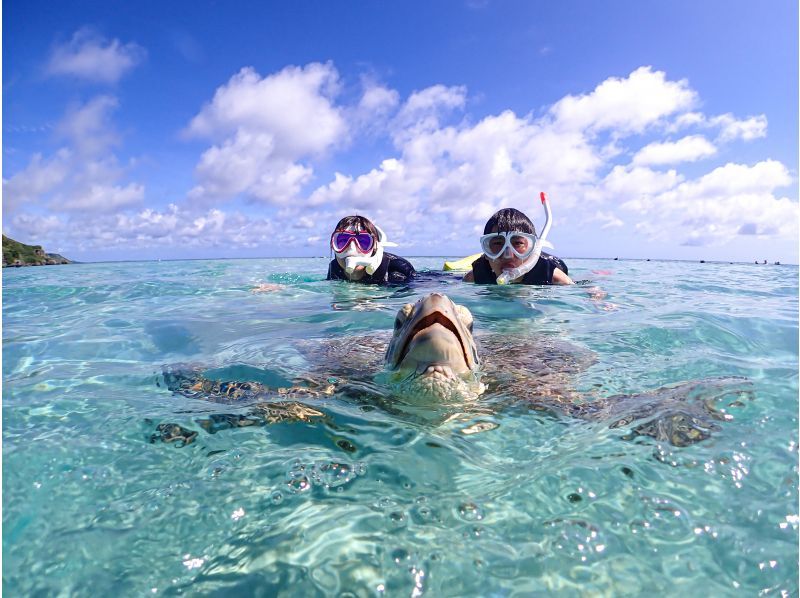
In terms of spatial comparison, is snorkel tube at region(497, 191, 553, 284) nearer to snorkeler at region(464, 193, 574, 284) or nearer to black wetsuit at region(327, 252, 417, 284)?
snorkeler at region(464, 193, 574, 284)

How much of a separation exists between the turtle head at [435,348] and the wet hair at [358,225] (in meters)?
8.35

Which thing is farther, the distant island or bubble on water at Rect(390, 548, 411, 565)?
the distant island

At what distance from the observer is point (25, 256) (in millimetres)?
32344

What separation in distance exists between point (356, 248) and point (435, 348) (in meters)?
8.72

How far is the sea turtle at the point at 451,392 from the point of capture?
2.91 meters

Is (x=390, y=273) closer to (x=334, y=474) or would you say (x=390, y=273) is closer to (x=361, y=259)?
(x=361, y=259)

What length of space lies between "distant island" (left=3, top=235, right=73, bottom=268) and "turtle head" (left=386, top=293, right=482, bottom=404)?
116 ft

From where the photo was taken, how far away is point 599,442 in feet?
8.57

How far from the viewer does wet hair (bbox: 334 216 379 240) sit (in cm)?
1161

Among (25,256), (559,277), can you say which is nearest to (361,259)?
(559,277)

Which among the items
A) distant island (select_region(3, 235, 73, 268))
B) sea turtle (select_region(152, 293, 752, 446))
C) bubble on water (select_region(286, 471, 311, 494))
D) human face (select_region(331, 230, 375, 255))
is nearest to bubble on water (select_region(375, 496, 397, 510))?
bubble on water (select_region(286, 471, 311, 494))

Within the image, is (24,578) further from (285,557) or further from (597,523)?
(597,523)

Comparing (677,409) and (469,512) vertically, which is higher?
(677,409)

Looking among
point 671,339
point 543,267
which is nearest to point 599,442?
point 671,339
